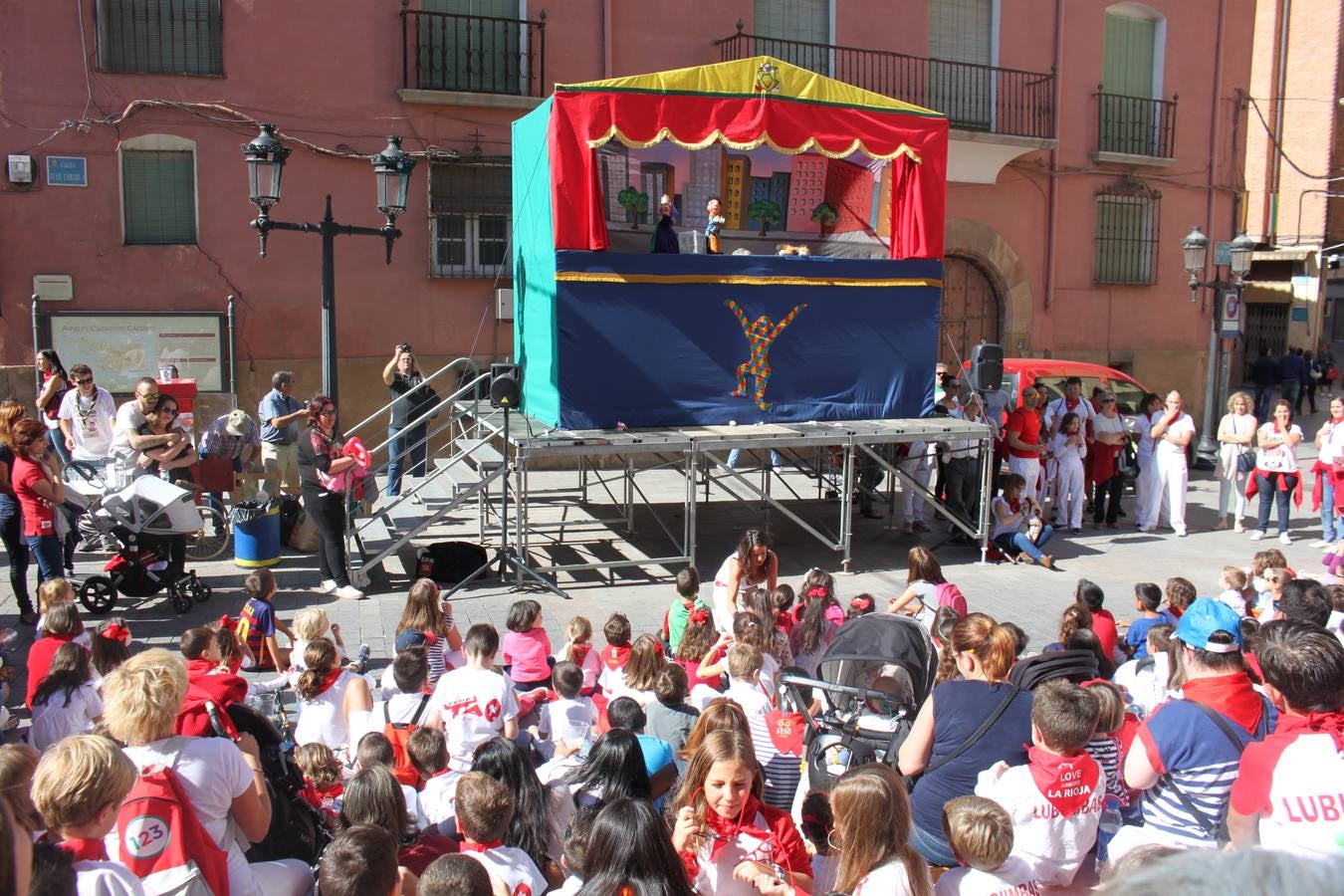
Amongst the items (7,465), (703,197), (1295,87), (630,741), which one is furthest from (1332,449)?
(1295,87)

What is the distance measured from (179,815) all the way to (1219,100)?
23.9 metres

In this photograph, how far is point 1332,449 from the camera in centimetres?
1213

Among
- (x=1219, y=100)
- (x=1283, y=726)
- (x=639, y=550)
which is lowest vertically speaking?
(x=639, y=550)

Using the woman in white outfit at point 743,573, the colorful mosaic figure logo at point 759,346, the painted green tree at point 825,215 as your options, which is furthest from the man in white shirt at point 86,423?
the painted green tree at point 825,215

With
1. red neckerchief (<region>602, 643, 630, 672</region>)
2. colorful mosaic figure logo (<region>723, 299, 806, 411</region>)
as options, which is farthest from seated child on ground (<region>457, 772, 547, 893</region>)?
colorful mosaic figure logo (<region>723, 299, 806, 411</region>)

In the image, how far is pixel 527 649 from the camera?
6.75 meters

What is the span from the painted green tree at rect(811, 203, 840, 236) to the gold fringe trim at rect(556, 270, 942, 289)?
5.24ft

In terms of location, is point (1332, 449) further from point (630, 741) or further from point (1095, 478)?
point (630, 741)

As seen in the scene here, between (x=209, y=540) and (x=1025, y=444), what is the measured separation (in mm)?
8867

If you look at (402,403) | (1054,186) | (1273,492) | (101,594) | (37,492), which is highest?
(1054,186)

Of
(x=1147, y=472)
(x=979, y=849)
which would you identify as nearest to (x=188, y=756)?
(x=979, y=849)

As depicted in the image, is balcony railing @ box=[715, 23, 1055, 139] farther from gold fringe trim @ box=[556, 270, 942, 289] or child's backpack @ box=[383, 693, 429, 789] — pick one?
child's backpack @ box=[383, 693, 429, 789]

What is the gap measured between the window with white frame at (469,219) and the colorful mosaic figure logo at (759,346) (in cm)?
591

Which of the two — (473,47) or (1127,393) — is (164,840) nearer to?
(473,47)
